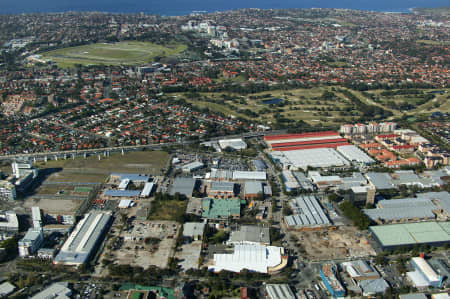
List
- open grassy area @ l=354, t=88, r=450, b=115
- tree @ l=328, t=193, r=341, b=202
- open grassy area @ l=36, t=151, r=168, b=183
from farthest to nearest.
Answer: open grassy area @ l=354, t=88, r=450, b=115
open grassy area @ l=36, t=151, r=168, b=183
tree @ l=328, t=193, r=341, b=202

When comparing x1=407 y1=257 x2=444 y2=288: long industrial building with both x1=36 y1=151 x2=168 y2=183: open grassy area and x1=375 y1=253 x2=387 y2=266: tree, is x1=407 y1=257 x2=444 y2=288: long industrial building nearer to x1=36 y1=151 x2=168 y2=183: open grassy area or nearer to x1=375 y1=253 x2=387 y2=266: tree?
x1=375 y1=253 x2=387 y2=266: tree

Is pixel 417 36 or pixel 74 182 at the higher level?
pixel 417 36

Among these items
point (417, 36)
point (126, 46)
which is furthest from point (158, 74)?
point (417, 36)

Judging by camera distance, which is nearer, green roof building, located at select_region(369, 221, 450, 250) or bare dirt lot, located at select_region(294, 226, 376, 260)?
bare dirt lot, located at select_region(294, 226, 376, 260)

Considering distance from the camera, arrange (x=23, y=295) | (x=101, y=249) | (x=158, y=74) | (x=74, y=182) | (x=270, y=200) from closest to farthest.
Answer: (x=23, y=295), (x=101, y=249), (x=270, y=200), (x=74, y=182), (x=158, y=74)

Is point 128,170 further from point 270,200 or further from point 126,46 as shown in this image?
point 126,46

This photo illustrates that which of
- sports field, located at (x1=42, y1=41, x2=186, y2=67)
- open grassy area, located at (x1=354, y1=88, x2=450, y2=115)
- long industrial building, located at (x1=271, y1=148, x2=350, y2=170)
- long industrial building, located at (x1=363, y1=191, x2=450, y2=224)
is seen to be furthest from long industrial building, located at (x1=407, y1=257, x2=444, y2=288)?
sports field, located at (x1=42, y1=41, x2=186, y2=67)

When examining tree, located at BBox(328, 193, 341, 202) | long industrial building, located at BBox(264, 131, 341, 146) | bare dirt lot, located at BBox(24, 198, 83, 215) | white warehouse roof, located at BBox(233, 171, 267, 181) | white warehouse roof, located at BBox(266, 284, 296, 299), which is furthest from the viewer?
long industrial building, located at BBox(264, 131, 341, 146)
